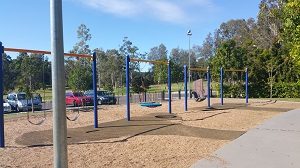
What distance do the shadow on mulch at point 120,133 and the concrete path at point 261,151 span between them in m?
0.80

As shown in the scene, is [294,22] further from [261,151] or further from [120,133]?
[120,133]

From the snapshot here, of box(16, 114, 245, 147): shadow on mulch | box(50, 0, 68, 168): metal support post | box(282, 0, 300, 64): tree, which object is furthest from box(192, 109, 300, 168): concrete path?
box(50, 0, 68, 168): metal support post

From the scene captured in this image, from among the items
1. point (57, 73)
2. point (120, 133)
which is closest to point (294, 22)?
point (120, 133)

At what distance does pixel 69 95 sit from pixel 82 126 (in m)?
20.6

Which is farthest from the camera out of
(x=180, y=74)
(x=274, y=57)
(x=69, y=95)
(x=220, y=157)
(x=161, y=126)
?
(x=180, y=74)

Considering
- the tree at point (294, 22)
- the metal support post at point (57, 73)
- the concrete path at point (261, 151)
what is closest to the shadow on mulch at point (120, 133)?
the concrete path at point (261, 151)

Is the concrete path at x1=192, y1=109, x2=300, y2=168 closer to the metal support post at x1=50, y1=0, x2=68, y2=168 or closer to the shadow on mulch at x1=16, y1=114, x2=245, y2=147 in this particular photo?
the shadow on mulch at x1=16, y1=114, x2=245, y2=147

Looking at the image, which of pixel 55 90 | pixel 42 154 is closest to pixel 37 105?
pixel 42 154

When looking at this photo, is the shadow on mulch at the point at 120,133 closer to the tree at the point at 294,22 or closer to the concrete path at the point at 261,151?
the concrete path at the point at 261,151

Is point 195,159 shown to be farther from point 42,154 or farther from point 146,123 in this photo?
point 146,123

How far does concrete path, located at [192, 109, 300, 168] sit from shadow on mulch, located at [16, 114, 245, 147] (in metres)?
0.80

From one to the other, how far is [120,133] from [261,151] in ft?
13.9

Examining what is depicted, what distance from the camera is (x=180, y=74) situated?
5400 cm

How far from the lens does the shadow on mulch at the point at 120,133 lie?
9266mm
